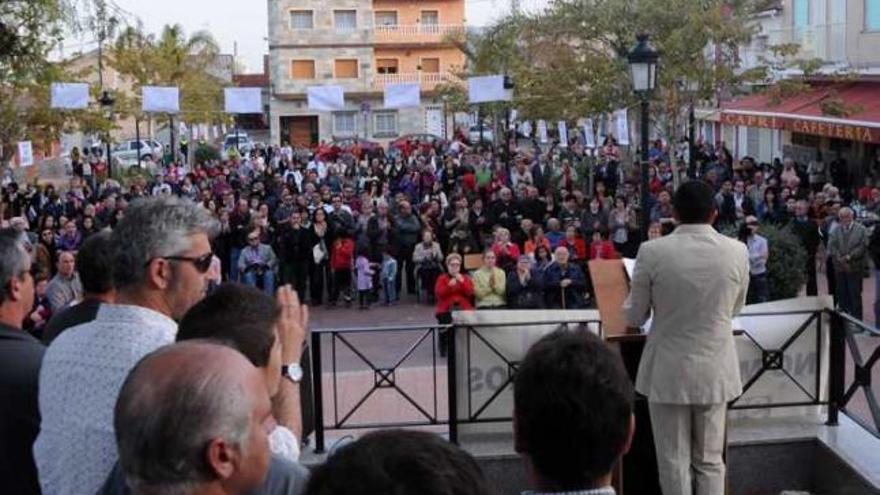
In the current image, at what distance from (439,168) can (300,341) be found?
87.4 ft

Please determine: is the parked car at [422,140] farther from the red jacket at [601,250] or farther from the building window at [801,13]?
the red jacket at [601,250]

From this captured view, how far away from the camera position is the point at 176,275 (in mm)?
3475

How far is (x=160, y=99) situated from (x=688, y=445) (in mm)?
23006

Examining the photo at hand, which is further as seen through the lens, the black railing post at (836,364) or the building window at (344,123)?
the building window at (344,123)

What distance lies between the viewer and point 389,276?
1648 cm

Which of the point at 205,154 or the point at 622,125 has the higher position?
the point at 622,125

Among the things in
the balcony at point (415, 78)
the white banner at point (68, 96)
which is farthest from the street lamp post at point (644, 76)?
the balcony at point (415, 78)

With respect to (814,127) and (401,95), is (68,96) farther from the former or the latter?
(814,127)

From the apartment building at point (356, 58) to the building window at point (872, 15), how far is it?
34300 millimetres

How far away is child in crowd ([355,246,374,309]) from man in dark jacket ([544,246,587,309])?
3.79 m

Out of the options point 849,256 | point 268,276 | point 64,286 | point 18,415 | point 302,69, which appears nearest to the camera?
point 18,415

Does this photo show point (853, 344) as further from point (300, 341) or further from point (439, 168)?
point (439, 168)

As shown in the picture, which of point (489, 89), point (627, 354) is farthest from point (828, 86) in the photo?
point (627, 354)

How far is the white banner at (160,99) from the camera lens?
2644cm
